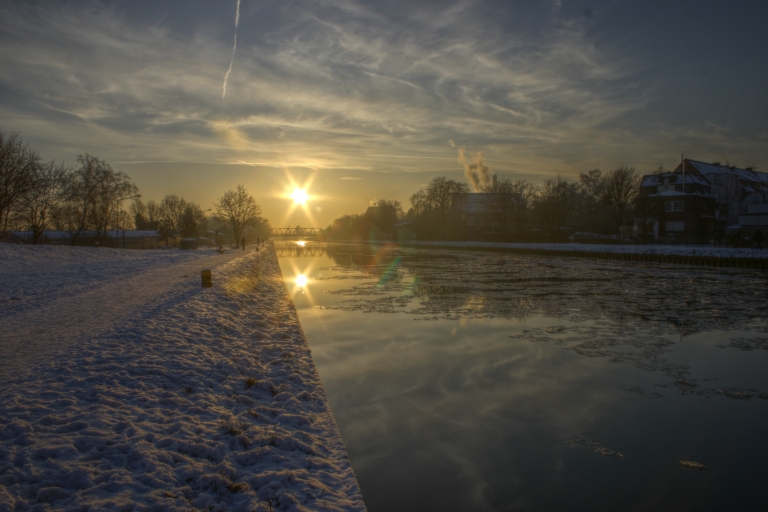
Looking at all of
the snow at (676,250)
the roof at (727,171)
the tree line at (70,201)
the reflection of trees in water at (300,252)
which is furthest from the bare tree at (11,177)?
the roof at (727,171)

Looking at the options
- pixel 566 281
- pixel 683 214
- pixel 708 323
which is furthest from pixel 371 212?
pixel 708 323

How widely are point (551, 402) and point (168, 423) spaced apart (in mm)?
5660

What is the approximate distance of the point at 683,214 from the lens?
202 feet

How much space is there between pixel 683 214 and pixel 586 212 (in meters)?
24.2

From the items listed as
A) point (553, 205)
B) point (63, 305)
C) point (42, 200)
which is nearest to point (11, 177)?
point (42, 200)

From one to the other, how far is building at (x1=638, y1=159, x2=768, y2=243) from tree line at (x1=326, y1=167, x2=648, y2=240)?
3560 millimetres

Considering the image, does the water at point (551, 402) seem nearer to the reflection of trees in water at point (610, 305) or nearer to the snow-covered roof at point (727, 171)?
the reflection of trees in water at point (610, 305)

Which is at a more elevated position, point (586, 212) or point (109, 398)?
point (586, 212)

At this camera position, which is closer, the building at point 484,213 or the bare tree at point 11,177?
the bare tree at point 11,177

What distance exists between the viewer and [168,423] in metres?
6.10

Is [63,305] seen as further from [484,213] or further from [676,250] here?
[484,213]

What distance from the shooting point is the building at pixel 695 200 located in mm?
58406

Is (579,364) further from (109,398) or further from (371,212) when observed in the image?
(371,212)

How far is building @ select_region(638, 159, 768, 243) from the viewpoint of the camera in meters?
58.4
